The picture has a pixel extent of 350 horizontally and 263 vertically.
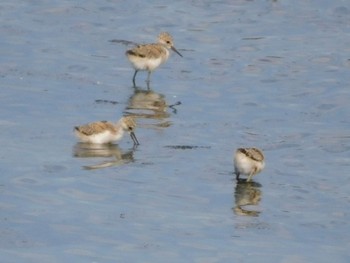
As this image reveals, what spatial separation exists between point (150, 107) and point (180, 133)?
200 centimetres

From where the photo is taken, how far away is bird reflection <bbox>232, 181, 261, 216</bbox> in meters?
16.2

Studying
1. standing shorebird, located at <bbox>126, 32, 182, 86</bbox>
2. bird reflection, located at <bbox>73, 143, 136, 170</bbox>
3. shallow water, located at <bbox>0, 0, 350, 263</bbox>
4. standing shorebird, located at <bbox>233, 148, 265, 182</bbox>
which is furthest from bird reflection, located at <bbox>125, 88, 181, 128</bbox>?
standing shorebird, located at <bbox>233, 148, 265, 182</bbox>

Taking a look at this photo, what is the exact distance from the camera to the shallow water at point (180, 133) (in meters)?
15.0

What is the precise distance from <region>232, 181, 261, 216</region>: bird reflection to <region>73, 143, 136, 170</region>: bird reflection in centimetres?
173

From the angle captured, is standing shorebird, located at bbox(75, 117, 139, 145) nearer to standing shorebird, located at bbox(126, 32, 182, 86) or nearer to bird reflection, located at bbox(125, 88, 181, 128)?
bird reflection, located at bbox(125, 88, 181, 128)

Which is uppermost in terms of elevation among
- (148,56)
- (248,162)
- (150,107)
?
(248,162)

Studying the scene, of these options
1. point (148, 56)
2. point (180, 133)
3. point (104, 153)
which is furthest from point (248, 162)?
point (148, 56)

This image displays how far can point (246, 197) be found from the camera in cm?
1683

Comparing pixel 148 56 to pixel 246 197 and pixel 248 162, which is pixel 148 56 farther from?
pixel 246 197

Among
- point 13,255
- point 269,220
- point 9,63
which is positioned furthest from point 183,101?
point 13,255

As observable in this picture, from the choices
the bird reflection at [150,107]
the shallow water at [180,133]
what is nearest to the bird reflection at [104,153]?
the shallow water at [180,133]

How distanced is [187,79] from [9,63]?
308 centimetres

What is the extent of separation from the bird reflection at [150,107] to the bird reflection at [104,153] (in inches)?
58.7

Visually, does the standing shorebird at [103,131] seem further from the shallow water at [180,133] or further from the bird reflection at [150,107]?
the bird reflection at [150,107]
